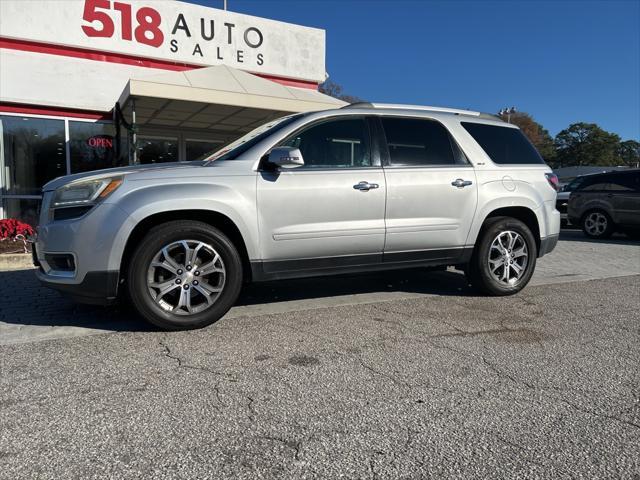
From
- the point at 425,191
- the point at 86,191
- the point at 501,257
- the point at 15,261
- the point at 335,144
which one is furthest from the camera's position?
the point at 15,261

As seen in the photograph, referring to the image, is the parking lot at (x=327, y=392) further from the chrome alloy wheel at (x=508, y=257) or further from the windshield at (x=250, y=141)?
the windshield at (x=250, y=141)

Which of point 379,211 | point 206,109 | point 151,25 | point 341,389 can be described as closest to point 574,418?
point 341,389

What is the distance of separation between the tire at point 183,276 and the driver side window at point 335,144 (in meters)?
1.09

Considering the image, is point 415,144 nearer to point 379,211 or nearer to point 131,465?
point 379,211

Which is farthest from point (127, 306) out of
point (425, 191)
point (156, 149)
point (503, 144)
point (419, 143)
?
point (156, 149)

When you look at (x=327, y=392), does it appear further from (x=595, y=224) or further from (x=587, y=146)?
(x=587, y=146)

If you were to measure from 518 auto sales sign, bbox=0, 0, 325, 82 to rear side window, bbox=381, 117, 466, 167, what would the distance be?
9183 mm

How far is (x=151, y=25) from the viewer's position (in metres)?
11.9

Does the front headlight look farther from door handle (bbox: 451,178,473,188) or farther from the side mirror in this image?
door handle (bbox: 451,178,473,188)

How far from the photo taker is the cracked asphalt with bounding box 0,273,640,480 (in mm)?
2184

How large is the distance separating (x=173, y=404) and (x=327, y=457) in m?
0.99

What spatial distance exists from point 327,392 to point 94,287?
208 centimetres

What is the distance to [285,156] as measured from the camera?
402cm

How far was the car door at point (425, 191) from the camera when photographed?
15.4ft
